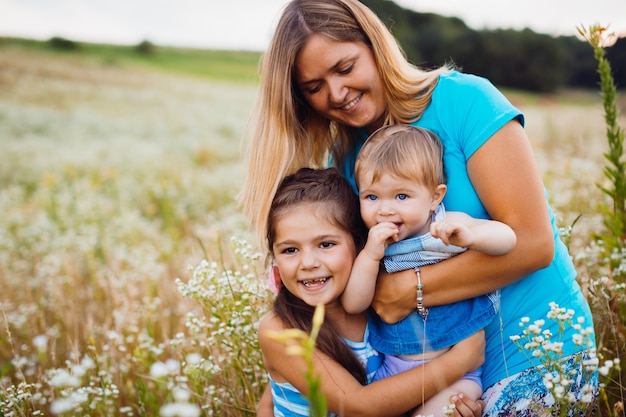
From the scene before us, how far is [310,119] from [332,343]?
56.7 inches

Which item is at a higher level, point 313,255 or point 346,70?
point 346,70

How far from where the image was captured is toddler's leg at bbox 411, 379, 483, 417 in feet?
7.56

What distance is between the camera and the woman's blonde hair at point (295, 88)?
2.79 m

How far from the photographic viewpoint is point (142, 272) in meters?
5.05

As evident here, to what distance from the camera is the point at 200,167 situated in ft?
41.8

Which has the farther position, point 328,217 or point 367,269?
point 328,217

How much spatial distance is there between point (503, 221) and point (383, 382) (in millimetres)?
868

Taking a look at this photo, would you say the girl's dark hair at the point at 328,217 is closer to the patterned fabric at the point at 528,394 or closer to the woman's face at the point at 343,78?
the woman's face at the point at 343,78

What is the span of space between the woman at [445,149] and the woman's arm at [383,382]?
234 mm

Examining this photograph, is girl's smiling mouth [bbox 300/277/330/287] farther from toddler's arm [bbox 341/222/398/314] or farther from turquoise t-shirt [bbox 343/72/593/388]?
turquoise t-shirt [bbox 343/72/593/388]

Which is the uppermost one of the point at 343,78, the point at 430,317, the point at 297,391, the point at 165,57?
the point at 343,78

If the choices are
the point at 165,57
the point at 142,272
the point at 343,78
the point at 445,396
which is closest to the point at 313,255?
the point at 445,396

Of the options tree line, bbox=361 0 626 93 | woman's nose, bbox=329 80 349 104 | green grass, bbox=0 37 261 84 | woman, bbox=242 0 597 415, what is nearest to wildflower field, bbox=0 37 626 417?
woman, bbox=242 0 597 415

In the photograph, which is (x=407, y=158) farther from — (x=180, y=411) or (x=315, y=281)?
(x=180, y=411)
